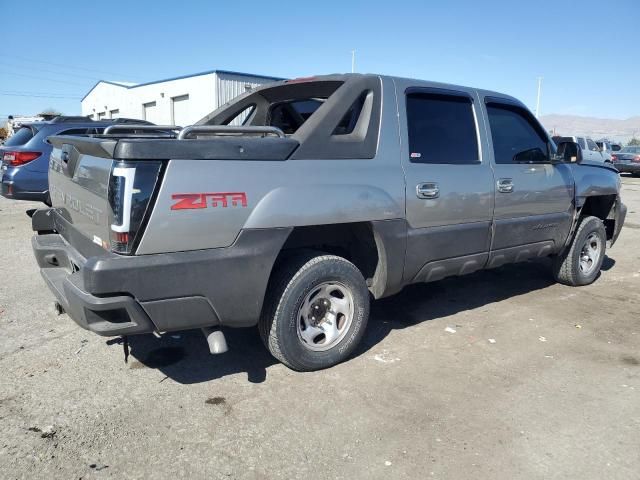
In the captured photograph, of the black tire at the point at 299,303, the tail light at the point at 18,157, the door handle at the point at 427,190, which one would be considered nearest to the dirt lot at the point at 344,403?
the black tire at the point at 299,303

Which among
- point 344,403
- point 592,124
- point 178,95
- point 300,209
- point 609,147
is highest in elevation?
point 592,124

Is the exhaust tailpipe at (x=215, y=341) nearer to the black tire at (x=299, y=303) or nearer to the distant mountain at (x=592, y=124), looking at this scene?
the black tire at (x=299, y=303)

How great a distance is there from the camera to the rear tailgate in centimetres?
265

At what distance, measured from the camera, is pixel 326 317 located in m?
3.44

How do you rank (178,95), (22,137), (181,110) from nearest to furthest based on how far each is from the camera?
(22,137), (178,95), (181,110)

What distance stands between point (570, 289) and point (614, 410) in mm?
2789

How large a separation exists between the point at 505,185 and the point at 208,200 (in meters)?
2.72

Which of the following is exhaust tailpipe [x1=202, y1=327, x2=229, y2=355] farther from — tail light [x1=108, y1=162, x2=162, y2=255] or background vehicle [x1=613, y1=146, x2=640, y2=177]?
background vehicle [x1=613, y1=146, x2=640, y2=177]

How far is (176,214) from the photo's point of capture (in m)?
2.58

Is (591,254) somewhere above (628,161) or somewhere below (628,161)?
below

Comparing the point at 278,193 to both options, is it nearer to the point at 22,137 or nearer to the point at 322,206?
the point at 322,206

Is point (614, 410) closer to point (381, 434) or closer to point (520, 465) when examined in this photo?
point (520, 465)

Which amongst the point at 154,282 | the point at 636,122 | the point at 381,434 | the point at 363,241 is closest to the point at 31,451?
the point at 154,282

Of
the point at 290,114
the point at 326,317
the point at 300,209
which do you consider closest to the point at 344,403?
the point at 326,317
